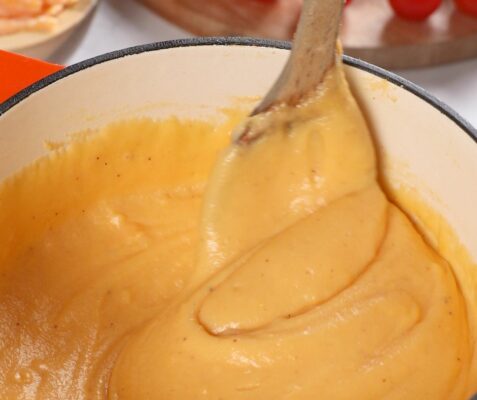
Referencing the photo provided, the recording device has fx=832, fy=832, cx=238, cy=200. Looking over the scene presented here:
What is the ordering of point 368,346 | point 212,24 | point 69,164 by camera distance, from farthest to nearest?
point 212,24
point 69,164
point 368,346

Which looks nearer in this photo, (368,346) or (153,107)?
(368,346)

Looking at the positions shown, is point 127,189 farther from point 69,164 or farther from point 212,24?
point 212,24

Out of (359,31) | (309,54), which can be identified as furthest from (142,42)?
(309,54)

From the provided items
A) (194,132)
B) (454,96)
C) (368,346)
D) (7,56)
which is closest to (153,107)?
(194,132)

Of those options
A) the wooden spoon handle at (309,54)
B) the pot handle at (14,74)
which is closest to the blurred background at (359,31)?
the pot handle at (14,74)

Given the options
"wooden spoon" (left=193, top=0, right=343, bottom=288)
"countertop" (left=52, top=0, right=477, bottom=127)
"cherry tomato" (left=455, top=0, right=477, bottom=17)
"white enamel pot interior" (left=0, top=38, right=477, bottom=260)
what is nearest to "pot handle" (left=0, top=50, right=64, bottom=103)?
"white enamel pot interior" (left=0, top=38, right=477, bottom=260)

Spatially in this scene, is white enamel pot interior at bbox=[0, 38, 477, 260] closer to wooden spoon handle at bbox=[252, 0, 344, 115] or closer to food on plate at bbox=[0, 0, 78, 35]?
wooden spoon handle at bbox=[252, 0, 344, 115]
